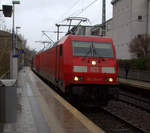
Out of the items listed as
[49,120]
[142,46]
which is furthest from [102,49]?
[142,46]

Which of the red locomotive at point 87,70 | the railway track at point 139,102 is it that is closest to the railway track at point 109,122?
the red locomotive at point 87,70

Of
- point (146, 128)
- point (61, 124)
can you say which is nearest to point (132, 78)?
point (146, 128)

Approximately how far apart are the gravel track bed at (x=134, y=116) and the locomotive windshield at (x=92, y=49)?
8.05ft

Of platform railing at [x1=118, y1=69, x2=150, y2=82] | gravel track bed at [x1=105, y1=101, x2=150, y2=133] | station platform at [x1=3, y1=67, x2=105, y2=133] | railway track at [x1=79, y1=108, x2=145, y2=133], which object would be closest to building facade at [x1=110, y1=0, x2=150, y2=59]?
platform railing at [x1=118, y1=69, x2=150, y2=82]

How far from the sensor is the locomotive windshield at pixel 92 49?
1140cm

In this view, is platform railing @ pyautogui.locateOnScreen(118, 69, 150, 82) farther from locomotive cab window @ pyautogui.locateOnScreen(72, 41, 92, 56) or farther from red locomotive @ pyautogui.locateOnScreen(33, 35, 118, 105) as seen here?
locomotive cab window @ pyautogui.locateOnScreen(72, 41, 92, 56)

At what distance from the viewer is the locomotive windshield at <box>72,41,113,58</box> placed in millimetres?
11398

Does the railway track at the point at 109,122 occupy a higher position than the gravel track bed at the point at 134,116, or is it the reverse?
the railway track at the point at 109,122

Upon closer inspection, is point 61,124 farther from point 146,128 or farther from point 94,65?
point 94,65

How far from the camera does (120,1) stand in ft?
158

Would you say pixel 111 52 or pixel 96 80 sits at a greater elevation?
pixel 111 52

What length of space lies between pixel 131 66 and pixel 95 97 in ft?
68.3

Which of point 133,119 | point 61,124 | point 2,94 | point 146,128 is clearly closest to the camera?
point 2,94

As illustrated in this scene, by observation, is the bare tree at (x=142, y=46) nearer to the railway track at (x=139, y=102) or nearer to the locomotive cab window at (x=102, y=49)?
the railway track at (x=139, y=102)
